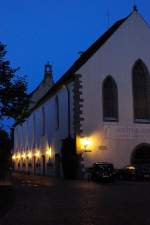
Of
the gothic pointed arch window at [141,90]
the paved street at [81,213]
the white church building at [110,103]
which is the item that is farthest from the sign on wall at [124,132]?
the paved street at [81,213]

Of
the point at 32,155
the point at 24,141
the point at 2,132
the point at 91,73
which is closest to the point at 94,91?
the point at 91,73

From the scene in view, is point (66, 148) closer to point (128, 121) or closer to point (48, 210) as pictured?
point (128, 121)

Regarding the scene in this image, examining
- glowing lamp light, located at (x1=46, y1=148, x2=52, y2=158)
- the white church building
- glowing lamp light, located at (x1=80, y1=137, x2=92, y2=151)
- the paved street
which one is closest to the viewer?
the paved street

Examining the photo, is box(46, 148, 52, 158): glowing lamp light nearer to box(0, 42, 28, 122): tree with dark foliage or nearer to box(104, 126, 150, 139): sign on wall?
box(104, 126, 150, 139): sign on wall

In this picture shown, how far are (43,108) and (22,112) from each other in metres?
30.9

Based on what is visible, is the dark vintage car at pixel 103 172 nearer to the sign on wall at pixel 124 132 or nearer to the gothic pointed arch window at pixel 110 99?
the sign on wall at pixel 124 132

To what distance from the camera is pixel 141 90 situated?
152 feet

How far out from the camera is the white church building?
42.8 metres

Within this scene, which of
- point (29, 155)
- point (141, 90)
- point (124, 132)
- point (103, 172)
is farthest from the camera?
point (29, 155)

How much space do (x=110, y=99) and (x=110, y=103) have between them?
0.38 metres

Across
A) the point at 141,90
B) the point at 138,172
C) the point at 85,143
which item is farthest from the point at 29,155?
the point at 138,172

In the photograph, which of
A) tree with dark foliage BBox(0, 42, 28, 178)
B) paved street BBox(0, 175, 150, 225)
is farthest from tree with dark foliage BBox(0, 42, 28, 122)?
paved street BBox(0, 175, 150, 225)

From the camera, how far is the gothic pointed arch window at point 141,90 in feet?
150

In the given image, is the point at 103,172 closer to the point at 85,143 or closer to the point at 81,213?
the point at 85,143
